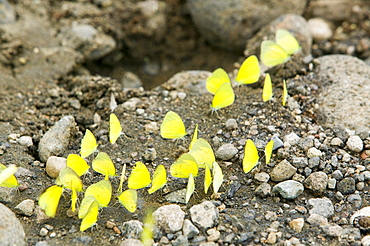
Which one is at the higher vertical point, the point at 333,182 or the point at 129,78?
the point at 333,182

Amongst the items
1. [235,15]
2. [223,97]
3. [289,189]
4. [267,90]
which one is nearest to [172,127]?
[223,97]

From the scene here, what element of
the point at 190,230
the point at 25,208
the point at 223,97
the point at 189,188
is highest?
the point at 223,97

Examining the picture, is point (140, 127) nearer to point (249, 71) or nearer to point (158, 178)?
point (158, 178)

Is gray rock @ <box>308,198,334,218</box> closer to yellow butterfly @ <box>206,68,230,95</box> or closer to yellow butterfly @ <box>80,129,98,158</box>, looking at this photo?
yellow butterfly @ <box>206,68,230,95</box>

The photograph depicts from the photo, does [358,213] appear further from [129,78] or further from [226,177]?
[129,78]

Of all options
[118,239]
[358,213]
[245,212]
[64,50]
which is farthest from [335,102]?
[64,50]

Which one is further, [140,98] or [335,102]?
[140,98]
